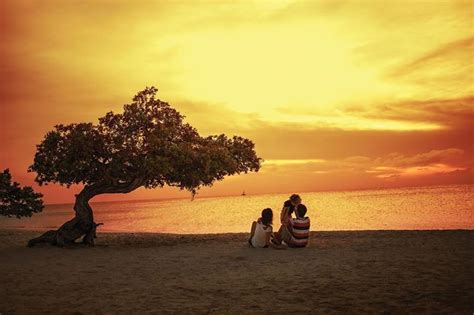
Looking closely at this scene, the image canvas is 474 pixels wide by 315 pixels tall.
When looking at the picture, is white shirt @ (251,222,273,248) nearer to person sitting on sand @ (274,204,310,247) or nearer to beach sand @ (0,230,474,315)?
person sitting on sand @ (274,204,310,247)

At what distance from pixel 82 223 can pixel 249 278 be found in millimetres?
14956

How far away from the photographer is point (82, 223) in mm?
26328

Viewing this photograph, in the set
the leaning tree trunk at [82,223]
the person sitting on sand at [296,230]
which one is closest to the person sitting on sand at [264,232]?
the person sitting on sand at [296,230]

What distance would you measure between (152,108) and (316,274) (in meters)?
14.4

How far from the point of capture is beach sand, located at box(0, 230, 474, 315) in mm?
10977

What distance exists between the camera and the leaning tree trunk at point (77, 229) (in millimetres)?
25719

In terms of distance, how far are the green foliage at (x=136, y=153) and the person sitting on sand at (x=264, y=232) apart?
176 inches

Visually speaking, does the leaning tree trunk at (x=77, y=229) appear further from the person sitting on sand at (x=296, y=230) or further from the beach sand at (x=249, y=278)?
the person sitting on sand at (x=296, y=230)

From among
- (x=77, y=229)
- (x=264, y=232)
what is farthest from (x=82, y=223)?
(x=264, y=232)

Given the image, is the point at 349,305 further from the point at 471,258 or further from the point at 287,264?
the point at 471,258

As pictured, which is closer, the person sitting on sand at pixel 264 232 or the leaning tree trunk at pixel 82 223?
the person sitting on sand at pixel 264 232

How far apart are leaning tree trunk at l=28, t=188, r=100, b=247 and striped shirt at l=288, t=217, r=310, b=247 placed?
1157 centimetres

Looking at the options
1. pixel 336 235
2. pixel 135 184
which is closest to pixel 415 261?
pixel 336 235

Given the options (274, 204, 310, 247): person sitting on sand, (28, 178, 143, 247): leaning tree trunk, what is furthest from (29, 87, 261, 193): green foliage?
(274, 204, 310, 247): person sitting on sand
